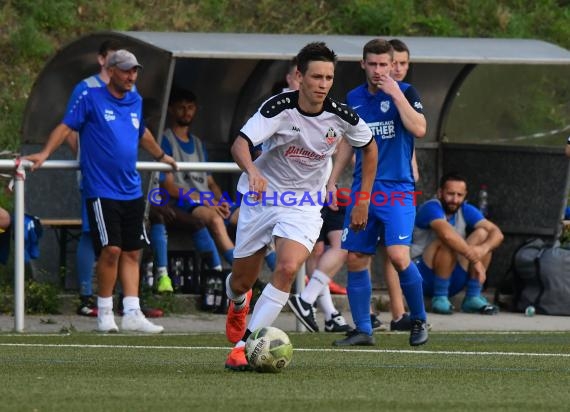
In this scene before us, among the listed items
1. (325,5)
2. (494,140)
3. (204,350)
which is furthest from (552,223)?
(204,350)

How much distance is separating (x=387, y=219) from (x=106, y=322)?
2720 mm

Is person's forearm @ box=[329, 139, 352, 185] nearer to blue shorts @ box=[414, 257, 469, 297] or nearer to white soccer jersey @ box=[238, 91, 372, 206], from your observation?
white soccer jersey @ box=[238, 91, 372, 206]

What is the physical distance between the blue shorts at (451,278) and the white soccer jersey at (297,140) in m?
5.80

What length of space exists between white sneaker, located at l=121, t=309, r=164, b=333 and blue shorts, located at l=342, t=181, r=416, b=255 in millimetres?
2132

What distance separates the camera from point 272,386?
7262 millimetres

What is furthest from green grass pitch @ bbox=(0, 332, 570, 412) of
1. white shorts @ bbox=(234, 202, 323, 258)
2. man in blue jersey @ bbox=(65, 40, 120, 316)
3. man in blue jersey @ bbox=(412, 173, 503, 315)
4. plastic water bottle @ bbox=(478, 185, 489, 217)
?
plastic water bottle @ bbox=(478, 185, 489, 217)

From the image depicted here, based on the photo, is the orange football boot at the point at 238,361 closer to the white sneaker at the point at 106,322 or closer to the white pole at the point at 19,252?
the white sneaker at the point at 106,322

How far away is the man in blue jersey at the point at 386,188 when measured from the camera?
10.6 m

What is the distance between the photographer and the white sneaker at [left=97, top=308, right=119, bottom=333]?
12.0 meters

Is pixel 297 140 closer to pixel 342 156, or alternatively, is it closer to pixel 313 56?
pixel 313 56

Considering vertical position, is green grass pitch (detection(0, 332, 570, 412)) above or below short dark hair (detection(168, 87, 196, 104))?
below

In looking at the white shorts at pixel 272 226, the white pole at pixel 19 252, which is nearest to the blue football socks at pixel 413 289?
the white shorts at pixel 272 226

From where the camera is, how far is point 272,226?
29.4ft

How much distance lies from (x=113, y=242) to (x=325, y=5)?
8153 millimetres
